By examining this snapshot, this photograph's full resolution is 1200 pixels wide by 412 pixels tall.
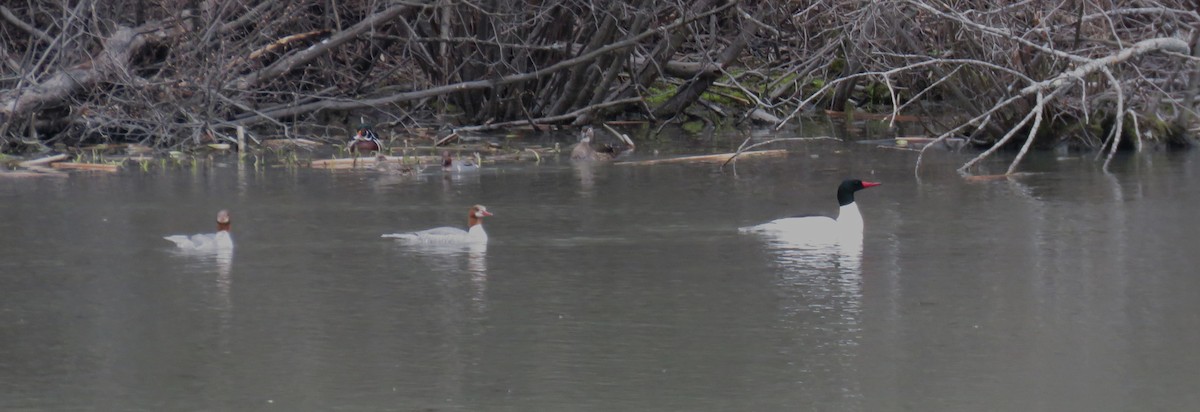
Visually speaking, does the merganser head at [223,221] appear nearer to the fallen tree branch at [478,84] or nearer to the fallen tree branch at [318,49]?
the fallen tree branch at [318,49]

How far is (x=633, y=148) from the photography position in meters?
16.6

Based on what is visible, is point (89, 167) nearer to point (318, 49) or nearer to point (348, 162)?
point (348, 162)

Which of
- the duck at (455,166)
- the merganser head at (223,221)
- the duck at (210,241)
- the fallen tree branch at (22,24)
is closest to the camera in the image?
the duck at (210,241)

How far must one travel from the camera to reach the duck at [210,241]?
914 centimetres

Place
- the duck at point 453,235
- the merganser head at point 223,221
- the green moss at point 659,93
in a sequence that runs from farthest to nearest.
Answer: the green moss at point 659,93 < the duck at point 453,235 < the merganser head at point 223,221

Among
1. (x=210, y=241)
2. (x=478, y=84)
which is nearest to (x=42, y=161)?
(x=478, y=84)

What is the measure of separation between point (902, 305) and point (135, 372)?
3.31m

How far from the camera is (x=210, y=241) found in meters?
9.16

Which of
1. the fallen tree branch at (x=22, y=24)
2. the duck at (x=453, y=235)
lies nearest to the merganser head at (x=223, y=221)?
the duck at (x=453, y=235)

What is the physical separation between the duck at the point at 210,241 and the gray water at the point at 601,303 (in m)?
0.13

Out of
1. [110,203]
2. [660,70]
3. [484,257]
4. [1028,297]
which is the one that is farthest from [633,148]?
[1028,297]

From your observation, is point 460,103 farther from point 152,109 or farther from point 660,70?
point 152,109

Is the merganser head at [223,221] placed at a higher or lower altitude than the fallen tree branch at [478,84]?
lower

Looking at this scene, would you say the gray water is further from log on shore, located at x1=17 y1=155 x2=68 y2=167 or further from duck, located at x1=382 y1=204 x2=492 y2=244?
log on shore, located at x1=17 y1=155 x2=68 y2=167
